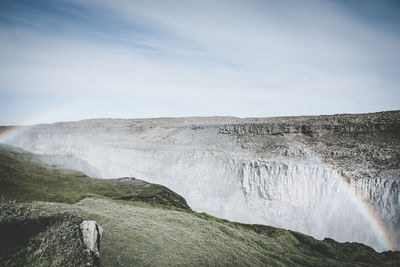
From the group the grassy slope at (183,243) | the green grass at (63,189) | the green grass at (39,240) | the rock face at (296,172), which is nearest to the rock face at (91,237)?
the green grass at (39,240)

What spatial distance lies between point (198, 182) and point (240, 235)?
27.2 metres

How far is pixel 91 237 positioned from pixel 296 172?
32.8m

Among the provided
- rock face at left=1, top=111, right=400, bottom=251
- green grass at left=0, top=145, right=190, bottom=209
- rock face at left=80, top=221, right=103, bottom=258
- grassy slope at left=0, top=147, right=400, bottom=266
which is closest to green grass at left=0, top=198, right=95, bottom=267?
rock face at left=80, top=221, right=103, bottom=258

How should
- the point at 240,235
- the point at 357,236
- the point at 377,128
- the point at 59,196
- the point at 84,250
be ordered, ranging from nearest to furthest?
1. the point at 84,250
2. the point at 240,235
3. the point at 59,196
4. the point at 357,236
5. the point at 377,128

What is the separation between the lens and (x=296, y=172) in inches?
1423

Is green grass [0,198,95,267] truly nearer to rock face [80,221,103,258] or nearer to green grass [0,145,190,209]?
rock face [80,221,103,258]

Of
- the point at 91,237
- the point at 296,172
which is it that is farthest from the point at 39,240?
the point at 296,172

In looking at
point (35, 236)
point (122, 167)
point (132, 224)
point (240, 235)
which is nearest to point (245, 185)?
point (240, 235)

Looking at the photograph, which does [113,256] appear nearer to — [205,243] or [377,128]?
[205,243]

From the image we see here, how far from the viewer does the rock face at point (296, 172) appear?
1145 inches

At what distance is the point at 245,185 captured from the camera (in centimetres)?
4181

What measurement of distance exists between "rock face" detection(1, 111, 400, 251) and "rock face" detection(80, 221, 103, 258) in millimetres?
29876

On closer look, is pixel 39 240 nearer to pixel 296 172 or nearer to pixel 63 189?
pixel 63 189

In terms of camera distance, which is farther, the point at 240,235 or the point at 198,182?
the point at 198,182
